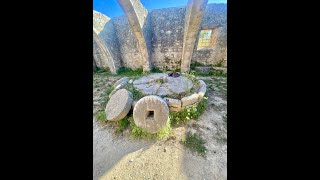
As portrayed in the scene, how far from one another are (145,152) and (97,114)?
2055 mm

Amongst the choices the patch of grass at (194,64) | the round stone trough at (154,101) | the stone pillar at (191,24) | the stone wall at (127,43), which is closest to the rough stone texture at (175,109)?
the round stone trough at (154,101)

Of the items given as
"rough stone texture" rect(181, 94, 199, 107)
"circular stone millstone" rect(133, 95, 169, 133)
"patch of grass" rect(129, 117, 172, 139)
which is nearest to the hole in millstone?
"circular stone millstone" rect(133, 95, 169, 133)

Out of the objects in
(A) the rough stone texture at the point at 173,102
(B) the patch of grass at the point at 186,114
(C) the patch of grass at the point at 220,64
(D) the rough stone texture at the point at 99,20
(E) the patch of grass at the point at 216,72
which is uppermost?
(D) the rough stone texture at the point at 99,20

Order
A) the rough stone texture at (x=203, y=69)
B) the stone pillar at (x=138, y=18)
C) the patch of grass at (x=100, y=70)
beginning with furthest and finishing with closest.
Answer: the patch of grass at (x=100, y=70)
the rough stone texture at (x=203, y=69)
the stone pillar at (x=138, y=18)

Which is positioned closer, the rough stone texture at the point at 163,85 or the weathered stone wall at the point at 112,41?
the rough stone texture at the point at 163,85

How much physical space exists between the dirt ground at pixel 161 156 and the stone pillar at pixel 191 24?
430cm

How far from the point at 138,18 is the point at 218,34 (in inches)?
176

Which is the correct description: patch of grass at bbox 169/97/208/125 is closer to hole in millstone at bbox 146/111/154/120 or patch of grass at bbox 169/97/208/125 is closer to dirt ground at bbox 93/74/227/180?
dirt ground at bbox 93/74/227/180

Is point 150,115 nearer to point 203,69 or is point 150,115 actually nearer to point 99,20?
point 203,69

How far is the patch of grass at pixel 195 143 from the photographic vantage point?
8.76ft

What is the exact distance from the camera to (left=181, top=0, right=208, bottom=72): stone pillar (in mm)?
5200

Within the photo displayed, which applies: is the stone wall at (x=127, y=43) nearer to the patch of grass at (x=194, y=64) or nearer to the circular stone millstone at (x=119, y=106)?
the patch of grass at (x=194, y=64)
